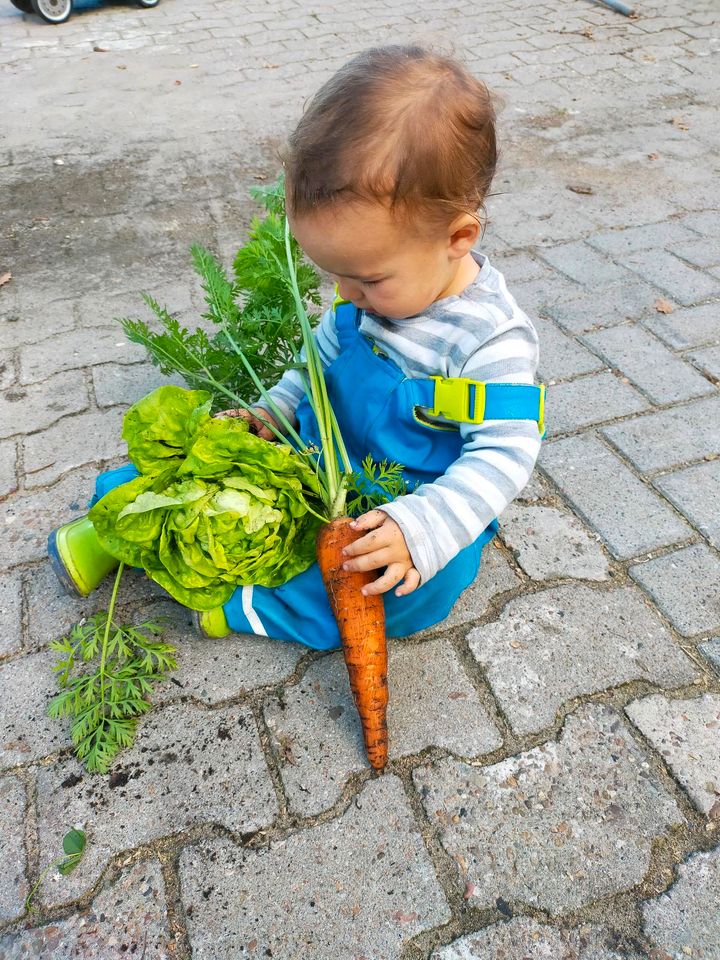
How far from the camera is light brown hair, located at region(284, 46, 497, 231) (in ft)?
5.06

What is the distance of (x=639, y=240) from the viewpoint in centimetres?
394

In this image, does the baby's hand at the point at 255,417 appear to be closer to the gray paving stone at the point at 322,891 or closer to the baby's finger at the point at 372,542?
the baby's finger at the point at 372,542

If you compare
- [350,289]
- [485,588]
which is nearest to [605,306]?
[485,588]

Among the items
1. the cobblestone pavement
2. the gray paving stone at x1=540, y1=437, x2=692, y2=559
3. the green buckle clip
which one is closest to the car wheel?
the cobblestone pavement

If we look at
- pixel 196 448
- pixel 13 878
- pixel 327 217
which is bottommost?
pixel 13 878

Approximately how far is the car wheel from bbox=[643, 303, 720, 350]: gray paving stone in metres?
7.53

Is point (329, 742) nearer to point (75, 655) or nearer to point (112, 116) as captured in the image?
point (75, 655)

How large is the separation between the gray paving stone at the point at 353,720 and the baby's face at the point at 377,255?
37.8 inches

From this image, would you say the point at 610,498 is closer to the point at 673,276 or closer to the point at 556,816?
the point at 556,816

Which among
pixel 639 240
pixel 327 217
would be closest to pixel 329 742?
pixel 327 217

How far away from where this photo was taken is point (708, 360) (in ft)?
10.1

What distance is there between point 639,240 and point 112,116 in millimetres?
4134

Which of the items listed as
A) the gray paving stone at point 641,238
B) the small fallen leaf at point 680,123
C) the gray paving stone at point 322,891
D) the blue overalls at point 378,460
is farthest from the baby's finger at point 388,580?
the small fallen leaf at point 680,123

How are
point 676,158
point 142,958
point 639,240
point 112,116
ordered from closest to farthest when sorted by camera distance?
point 142,958 → point 639,240 → point 676,158 → point 112,116
